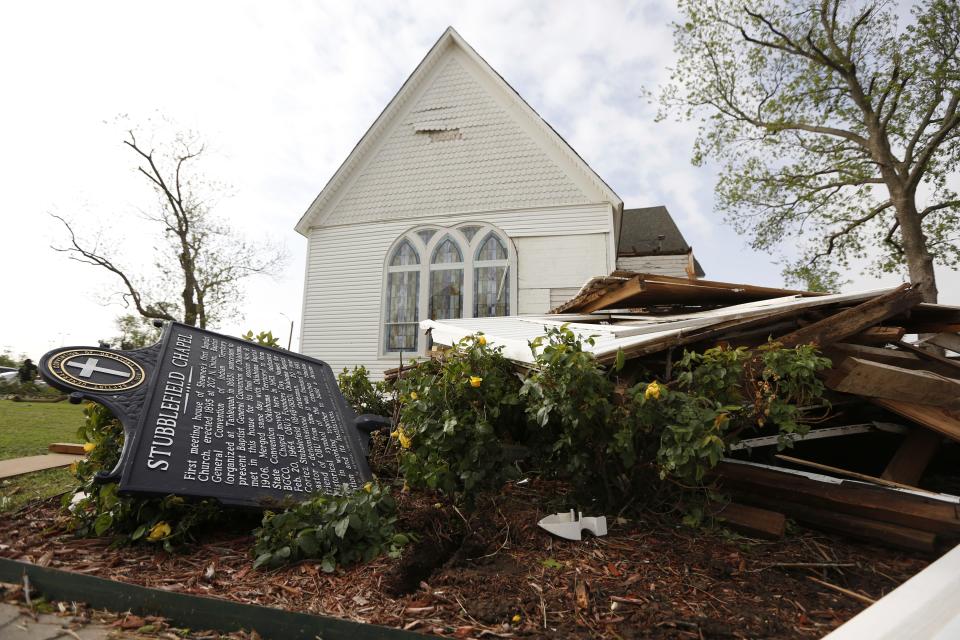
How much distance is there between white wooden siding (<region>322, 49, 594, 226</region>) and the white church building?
28mm

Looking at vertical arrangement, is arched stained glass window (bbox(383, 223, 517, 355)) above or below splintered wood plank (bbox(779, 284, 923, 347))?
above

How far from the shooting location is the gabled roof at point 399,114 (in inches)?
502

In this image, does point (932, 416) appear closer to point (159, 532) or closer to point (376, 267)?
point (159, 532)

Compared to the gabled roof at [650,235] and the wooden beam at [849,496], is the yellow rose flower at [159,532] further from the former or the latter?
the gabled roof at [650,235]

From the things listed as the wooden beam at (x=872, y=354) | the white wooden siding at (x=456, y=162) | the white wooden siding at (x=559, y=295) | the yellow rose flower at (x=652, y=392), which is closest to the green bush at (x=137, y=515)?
the yellow rose flower at (x=652, y=392)

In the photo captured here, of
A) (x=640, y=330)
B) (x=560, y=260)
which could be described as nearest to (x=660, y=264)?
(x=560, y=260)

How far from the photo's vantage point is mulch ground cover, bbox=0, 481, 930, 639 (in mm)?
2346

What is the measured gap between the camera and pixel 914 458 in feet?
12.7

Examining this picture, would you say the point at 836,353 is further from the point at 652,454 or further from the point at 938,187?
the point at 938,187

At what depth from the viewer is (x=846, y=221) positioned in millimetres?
20125

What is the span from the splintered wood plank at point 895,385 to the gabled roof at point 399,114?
9.77 m

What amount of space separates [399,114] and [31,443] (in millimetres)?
10390

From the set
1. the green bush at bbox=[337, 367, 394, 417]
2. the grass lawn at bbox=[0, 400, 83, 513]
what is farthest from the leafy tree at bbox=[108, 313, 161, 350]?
the green bush at bbox=[337, 367, 394, 417]

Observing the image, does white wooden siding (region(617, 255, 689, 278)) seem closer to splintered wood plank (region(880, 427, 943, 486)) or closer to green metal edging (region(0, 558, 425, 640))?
splintered wood plank (region(880, 427, 943, 486))
